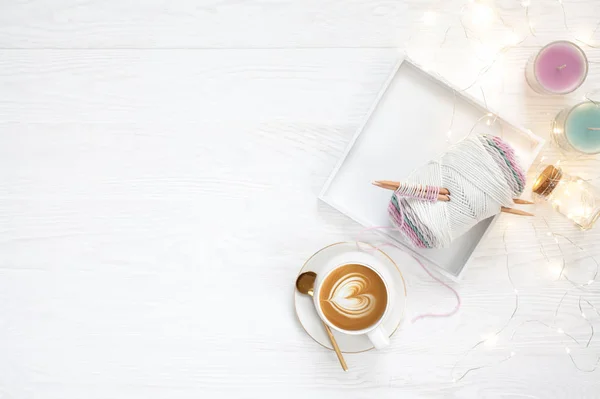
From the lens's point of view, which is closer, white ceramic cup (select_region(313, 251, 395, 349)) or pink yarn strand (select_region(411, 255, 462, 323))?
white ceramic cup (select_region(313, 251, 395, 349))

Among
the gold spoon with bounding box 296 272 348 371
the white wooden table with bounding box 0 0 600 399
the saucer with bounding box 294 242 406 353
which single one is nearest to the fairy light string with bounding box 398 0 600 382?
the white wooden table with bounding box 0 0 600 399

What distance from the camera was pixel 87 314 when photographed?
0.97m

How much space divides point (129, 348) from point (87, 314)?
0.10m

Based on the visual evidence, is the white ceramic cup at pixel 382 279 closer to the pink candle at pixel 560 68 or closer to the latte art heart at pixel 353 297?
the latte art heart at pixel 353 297

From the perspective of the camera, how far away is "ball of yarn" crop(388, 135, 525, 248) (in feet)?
2.62

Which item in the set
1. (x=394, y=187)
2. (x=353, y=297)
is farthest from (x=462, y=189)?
(x=353, y=297)

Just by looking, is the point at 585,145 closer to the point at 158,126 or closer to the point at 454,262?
the point at 454,262

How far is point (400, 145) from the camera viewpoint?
2.96ft

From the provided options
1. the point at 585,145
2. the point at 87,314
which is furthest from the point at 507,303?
the point at 87,314

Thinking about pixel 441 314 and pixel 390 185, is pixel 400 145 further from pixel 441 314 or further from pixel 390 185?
pixel 441 314

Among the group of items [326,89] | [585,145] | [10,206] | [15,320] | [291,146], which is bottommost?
[15,320]

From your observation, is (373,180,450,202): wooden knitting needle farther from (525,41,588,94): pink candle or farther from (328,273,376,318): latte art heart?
(525,41,588,94): pink candle

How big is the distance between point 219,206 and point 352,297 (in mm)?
287

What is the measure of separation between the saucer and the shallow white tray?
0.05 meters
